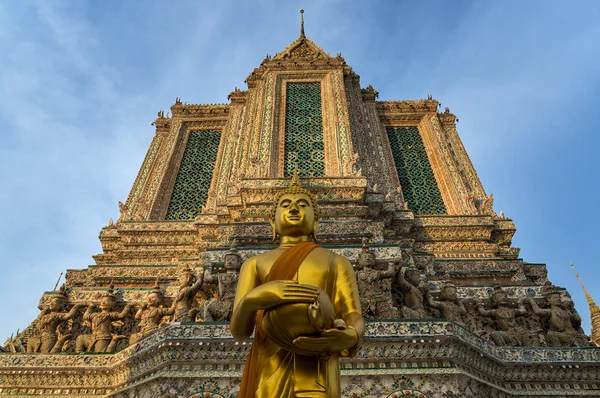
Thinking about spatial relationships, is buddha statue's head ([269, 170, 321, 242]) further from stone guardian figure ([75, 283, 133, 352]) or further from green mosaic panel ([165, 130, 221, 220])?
green mosaic panel ([165, 130, 221, 220])

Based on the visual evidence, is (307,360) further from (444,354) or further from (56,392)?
(56,392)

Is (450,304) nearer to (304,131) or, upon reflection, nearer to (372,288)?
(372,288)

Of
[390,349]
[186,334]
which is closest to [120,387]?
[186,334]

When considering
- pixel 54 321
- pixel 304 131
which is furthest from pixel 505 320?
pixel 54 321

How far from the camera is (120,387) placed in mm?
5020

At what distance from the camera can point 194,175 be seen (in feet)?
40.7

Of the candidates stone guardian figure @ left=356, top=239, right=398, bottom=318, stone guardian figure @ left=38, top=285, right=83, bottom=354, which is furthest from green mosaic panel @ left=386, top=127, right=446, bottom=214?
stone guardian figure @ left=38, top=285, right=83, bottom=354

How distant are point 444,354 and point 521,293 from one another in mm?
3213

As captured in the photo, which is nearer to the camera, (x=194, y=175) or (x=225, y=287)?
(x=225, y=287)

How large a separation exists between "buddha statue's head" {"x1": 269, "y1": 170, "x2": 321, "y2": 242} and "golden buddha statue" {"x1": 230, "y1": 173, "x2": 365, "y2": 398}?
0.04m

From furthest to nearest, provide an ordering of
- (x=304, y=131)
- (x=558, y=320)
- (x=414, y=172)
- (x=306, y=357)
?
(x=414, y=172) → (x=304, y=131) → (x=558, y=320) → (x=306, y=357)

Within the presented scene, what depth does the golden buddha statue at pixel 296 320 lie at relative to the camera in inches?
88.9

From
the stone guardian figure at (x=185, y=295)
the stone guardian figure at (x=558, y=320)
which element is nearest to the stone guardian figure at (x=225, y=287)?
the stone guardian figure at (x=185, y=295)

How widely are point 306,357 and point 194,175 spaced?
34.4 ft
